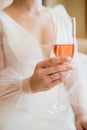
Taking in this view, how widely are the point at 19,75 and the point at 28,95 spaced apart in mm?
75

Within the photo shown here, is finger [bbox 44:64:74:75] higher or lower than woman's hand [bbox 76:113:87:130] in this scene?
higher

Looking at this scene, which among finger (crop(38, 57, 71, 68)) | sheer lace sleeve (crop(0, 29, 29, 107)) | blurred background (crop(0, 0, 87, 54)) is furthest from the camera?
blurred background (crop(0, 0, 87, 54))

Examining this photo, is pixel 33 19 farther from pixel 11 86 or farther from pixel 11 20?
pixel 11 86

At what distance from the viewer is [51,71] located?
0.70 metres

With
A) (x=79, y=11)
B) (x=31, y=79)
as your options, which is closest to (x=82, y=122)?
Answer: (x=31, y=79)

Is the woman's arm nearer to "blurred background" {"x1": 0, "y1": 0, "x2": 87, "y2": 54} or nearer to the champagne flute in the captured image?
the champagne flute

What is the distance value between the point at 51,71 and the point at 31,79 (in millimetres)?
85

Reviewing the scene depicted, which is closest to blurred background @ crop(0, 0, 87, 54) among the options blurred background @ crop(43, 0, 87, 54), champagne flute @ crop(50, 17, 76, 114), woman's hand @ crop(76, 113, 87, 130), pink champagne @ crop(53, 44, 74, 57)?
blurred background @ crop(43, 0, 87, 54)

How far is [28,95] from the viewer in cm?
85

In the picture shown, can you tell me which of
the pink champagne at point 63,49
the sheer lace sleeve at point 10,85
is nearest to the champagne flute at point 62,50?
the pink champagne at point 63,49

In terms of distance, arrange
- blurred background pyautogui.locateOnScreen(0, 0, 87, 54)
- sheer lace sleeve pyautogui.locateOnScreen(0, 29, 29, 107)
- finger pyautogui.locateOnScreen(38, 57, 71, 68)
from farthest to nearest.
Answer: blurred background pyautogui.locateOnScreen(0, 0, 87, 54)
sheer lace sleeve pyautogui.locateOnScreen(0, 29, 29, 107)
finger pyautogui.locateOnScreen(38, 57, 71, 68)

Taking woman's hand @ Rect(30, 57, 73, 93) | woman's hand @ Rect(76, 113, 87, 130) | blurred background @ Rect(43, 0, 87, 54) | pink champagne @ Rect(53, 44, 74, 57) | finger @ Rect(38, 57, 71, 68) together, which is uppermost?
pink champagne @ Rect(53, 44, 74, 57)

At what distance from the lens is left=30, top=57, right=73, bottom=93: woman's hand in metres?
0.69

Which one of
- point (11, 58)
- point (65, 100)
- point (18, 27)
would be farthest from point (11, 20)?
point (65, 100)
